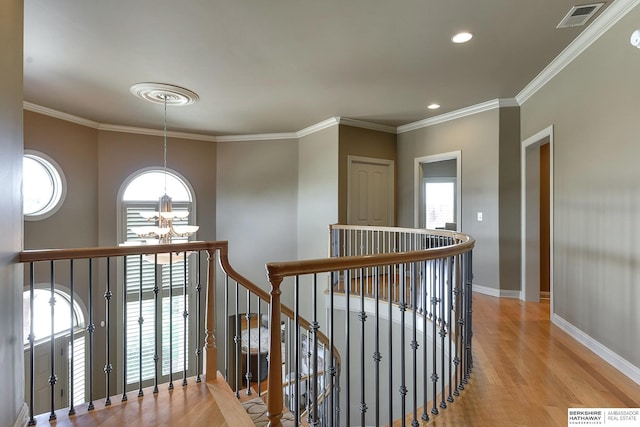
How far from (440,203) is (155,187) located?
6.31m

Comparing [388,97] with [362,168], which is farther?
[362,168]

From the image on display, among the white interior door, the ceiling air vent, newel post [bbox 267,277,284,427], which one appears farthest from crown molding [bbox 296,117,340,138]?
newel post [bbox 267,277,284,427]

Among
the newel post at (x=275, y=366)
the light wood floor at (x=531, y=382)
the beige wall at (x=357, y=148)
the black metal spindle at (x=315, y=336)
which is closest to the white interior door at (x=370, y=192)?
the beige wall at (x=357, y=148)

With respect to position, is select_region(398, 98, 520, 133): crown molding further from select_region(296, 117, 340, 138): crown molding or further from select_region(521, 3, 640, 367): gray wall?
select_region(296, 117, 340, 138): crown molding

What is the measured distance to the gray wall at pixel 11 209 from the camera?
1.57m

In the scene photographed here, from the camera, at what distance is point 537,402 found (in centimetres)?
199

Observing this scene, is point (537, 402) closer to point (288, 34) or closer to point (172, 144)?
point (288, 34)

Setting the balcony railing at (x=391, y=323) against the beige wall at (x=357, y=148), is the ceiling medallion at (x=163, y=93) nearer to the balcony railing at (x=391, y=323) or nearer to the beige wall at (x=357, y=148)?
the beige wall at (x=357, y=148)

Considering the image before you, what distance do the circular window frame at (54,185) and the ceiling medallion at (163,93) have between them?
6.14 feet

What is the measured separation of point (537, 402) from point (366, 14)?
285cm

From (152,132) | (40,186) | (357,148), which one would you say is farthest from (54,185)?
(357,148)

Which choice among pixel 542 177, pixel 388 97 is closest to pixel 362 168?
pixel 388 97

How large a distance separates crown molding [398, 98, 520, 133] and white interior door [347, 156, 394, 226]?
69 cm

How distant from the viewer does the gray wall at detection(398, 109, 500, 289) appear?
436 centimetres
